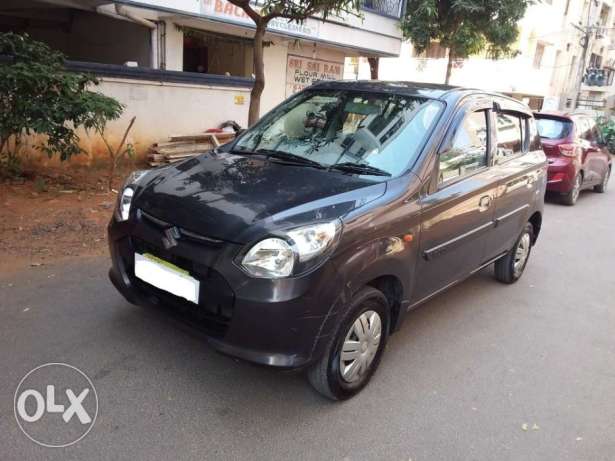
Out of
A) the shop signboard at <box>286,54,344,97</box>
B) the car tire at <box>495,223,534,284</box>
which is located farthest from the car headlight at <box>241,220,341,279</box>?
the shop signboard at <box>286,54,344,97</box>

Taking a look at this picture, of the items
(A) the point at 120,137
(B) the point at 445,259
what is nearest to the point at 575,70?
(A) the point at 120,137

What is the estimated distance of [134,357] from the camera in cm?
312

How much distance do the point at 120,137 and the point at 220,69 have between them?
552 centimetres

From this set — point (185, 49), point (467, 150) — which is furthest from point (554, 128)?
point (185, 49)

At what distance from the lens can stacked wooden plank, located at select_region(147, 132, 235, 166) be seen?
809 cm

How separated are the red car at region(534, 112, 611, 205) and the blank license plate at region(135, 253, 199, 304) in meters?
8.04

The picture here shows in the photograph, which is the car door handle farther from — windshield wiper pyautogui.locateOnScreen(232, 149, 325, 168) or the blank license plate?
the blank license plate

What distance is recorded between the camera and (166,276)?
8.95 feet

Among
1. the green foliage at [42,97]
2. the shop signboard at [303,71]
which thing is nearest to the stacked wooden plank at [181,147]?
the green foliage at [42,97]

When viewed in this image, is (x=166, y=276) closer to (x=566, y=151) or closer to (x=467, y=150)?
(x=467, y=150)

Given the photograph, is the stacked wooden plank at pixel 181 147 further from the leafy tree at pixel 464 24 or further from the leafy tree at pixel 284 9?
the leafy tree at pixel 464 24

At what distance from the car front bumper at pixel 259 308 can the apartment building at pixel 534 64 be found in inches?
894

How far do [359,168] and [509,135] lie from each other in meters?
1.88

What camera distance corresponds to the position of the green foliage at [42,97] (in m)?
5.35
